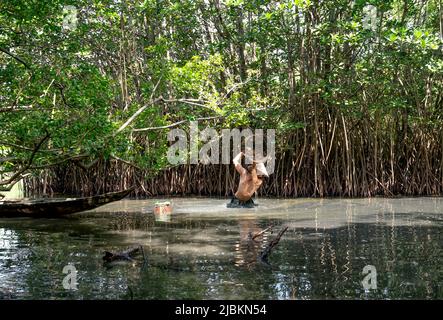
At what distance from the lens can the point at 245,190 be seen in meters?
13.2

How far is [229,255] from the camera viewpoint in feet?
23.9

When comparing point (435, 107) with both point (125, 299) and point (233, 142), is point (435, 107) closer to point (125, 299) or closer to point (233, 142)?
point (233, 142)

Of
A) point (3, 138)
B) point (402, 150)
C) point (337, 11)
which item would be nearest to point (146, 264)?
point (3, 138)

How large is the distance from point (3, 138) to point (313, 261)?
532cm

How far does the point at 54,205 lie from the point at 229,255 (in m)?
5.30

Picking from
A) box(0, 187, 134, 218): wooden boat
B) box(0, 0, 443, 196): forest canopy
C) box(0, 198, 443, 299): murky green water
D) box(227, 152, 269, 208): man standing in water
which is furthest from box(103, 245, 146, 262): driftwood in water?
A: box(227, 152, 269, 208): man standing in water

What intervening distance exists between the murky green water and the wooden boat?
0.69 ft

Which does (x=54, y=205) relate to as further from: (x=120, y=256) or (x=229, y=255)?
(x=229, y=255)

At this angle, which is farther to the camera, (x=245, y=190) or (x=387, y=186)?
(x=387, y=186)

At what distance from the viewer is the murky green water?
18.1 feet

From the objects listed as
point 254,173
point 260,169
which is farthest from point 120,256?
point 254,173

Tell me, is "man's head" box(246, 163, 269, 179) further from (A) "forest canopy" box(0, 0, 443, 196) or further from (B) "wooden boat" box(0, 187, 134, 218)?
(B) "wooden boat" box(0, 187, 134, 218)

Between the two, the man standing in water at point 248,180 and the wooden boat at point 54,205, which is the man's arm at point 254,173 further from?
the wooden boat at point 54,205

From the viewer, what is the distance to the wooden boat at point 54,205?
11273 millimetres
